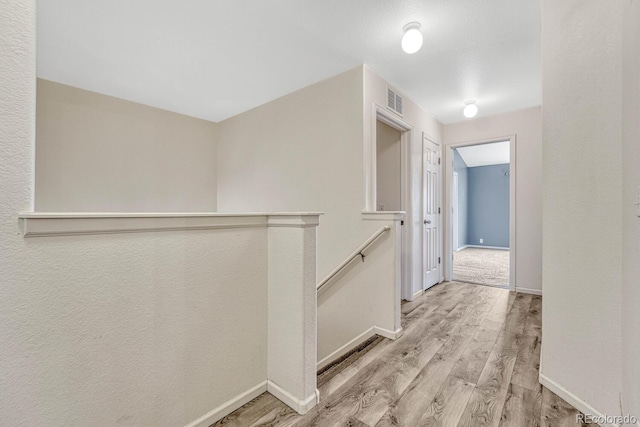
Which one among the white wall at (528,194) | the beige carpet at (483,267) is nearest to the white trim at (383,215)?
the white wall at (528,194)

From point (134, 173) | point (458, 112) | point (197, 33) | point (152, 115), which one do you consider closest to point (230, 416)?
point (197, 33)

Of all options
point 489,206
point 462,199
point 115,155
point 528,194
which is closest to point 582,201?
point 528,194

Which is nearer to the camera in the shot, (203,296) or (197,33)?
(203,296)

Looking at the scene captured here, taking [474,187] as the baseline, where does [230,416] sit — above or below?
below

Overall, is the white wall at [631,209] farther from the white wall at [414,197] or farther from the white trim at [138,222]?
the white wall at [414,197]

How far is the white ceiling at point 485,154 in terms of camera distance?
6.33m

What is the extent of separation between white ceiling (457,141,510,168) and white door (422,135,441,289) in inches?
111

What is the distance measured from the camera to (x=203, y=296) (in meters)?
1.32

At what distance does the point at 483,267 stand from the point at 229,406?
5.05 metres

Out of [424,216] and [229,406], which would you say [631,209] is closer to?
[229,406]

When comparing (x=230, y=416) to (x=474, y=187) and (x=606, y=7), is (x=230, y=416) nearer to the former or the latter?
(x=606, y=7)

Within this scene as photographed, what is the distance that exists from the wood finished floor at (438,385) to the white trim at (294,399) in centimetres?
3

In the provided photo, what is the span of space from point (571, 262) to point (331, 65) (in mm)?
2401

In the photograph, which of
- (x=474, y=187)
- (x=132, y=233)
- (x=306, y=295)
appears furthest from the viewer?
(x=474, y=187)
